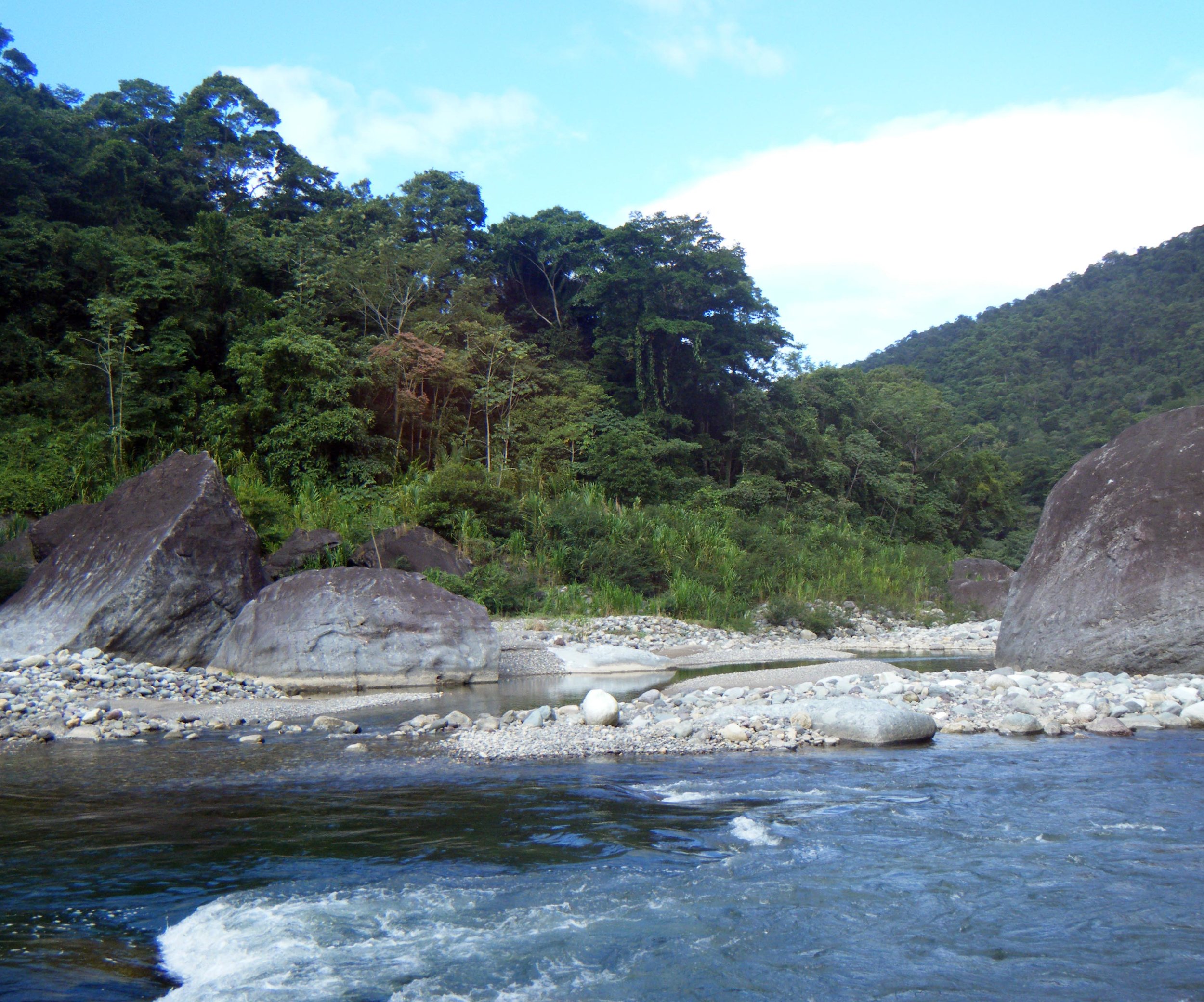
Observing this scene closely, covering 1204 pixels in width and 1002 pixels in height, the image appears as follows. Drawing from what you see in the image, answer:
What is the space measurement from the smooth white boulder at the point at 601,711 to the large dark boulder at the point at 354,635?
13.8 feet

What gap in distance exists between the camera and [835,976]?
3.21 metres

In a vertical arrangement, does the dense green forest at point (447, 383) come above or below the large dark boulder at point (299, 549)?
above

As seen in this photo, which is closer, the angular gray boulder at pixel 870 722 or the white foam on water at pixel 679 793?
the white foam on water at pixel 679 793

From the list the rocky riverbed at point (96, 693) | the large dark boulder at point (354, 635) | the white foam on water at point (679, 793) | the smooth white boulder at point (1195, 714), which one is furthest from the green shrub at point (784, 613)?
the white foam on water at point (679, 793)

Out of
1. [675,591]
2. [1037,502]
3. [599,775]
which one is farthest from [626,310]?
[599,775]

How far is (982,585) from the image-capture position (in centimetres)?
2405

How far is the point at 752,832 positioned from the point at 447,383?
2246 cm

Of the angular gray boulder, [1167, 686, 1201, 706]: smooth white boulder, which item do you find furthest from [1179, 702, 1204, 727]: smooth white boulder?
the angular gray boulder

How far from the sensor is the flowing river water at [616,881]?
3.24 m

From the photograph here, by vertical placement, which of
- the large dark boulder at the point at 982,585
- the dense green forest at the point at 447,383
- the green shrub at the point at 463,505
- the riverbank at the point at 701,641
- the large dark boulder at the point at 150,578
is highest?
the dense green forest at the point at 447,383

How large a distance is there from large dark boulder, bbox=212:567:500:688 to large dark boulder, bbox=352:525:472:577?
4.51 metres

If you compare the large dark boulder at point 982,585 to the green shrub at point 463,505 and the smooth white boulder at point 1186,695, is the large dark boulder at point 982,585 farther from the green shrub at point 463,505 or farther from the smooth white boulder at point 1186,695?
the smooth white boulder at point 1186,695

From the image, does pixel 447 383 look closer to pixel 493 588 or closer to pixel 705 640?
pixel 493 588

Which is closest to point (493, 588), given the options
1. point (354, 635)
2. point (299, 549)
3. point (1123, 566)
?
point (299, 549)
